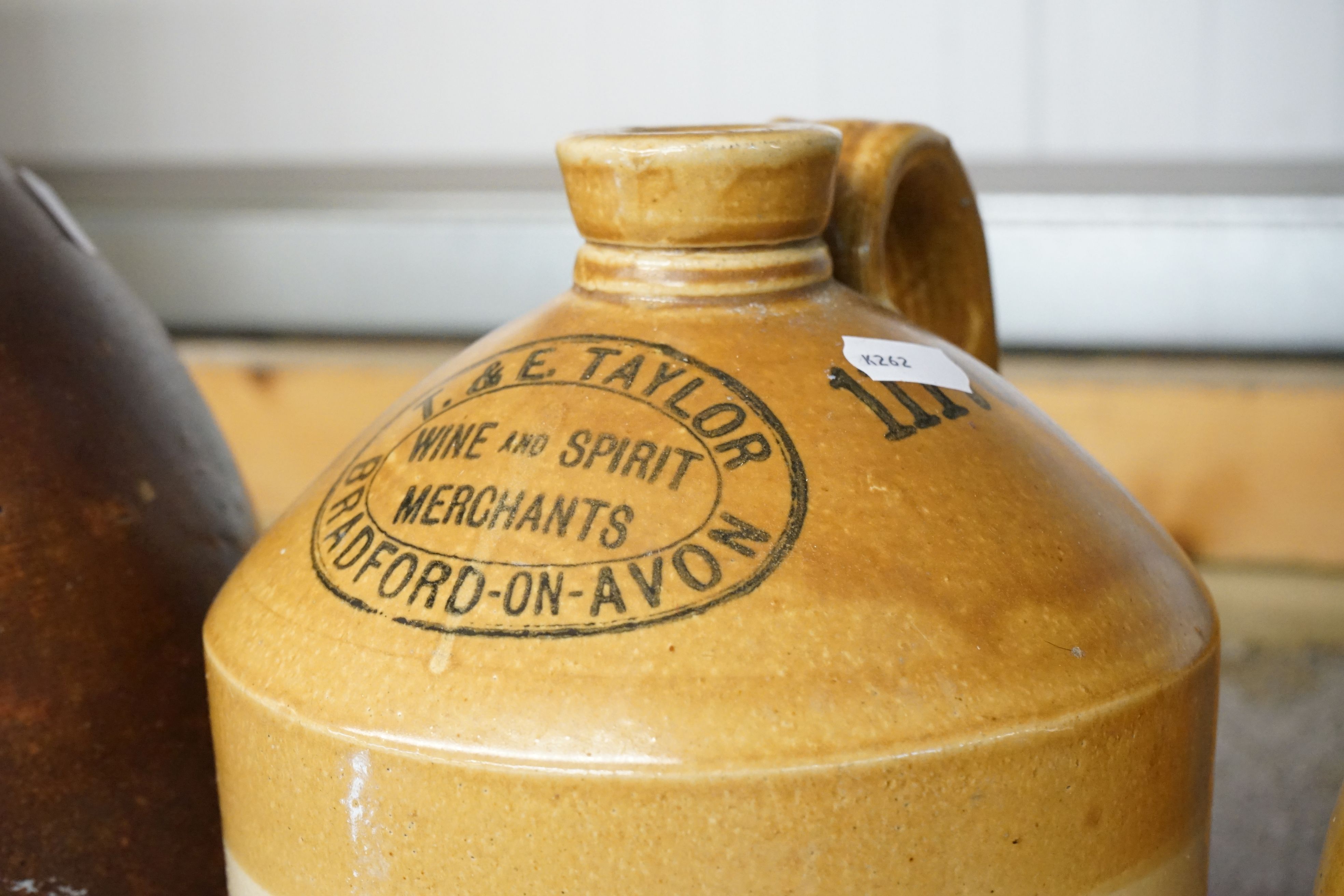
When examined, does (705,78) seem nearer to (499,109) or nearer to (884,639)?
(499,109)

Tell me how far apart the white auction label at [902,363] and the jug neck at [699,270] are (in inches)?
1.9

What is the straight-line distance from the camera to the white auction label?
684 mm

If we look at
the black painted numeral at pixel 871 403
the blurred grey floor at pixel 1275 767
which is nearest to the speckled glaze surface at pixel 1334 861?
the black painted numeral at pixel 871 403

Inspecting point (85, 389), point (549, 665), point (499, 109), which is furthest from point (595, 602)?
point (499, 109)

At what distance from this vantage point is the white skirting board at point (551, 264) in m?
Answer: 1.48

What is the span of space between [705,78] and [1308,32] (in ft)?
2.05

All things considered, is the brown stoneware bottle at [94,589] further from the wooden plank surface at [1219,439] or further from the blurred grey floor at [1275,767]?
the blurred grey floor at [1275,767]

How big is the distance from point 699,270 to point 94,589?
38 centimetres

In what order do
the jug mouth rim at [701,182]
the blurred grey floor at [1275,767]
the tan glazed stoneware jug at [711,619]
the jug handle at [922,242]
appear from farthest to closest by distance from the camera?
the blurred grey floor at [1275,767] → the jug handle at [922,242] → the jug mouth rim at [701,182] → the tan glazed stoneware jug at [711,619]

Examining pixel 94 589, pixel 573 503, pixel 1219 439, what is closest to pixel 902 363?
pixel 573 503

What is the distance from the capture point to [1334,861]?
60 centimetres

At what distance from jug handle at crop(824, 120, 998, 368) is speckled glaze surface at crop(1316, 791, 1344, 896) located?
0.34 m

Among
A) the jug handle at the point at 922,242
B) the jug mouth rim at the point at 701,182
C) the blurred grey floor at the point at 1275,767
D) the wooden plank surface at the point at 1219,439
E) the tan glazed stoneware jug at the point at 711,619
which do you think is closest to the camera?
the tan glazed stoneware jug at the point at 711,619

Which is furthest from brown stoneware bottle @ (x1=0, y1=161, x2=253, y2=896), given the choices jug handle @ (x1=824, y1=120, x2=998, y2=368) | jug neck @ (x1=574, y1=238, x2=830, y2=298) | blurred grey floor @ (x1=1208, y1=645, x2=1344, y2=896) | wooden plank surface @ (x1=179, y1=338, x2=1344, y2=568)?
blurred grey floor @ (x1=1208, y1=645, x2=1344, y2=896)
